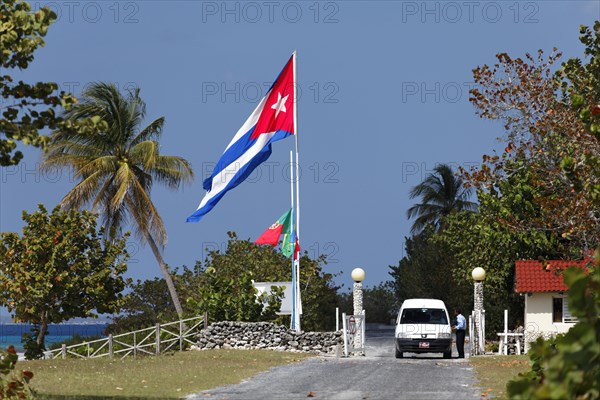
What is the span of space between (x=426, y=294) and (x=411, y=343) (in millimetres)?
32559

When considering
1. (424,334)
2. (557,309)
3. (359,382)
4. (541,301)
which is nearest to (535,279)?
(541,301)

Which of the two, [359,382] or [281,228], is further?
[281,228]

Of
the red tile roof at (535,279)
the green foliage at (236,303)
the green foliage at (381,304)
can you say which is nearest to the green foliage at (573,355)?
the green foliage at (236,303)

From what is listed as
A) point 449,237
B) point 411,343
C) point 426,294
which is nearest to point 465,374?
point 411,343

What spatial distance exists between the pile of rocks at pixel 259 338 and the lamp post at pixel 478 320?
5156mm

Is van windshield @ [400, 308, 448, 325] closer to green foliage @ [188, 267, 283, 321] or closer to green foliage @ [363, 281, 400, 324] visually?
green foliage @ [188, 267, 283, 321]

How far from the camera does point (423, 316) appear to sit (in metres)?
35.0

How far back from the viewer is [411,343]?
112 feet

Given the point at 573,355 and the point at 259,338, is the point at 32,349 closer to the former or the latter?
the point at 259,338

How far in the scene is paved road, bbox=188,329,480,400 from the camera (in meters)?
19.4

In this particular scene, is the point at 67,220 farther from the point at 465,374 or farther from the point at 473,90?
the point at 465,374

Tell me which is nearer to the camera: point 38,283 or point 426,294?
point 38,283

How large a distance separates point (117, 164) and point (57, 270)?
19.9ft

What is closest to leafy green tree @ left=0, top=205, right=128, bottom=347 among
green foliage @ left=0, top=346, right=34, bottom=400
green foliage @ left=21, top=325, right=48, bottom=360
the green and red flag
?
green foliage @ left=21, top=325, right=48, bottom=360
